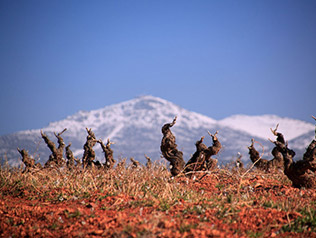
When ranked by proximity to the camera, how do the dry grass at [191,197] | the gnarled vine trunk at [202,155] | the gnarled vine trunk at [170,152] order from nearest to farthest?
the dry grass at [191,197]
the gnarled vine trunk at [202,155]
the gnarled vine trunk at [170,152]

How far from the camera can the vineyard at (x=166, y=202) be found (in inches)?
254

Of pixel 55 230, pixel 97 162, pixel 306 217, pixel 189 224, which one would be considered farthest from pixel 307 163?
pixel 97 162

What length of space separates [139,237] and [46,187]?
493cm

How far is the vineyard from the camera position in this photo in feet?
21.2

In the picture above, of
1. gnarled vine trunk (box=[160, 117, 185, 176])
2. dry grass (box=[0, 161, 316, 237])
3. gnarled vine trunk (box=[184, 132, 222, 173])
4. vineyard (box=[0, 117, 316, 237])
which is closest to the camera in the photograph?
vineyard (box=[0, 117, 316, 237])

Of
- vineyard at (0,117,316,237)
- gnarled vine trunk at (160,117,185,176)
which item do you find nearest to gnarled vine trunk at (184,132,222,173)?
vineyard at (0,117,316,237)

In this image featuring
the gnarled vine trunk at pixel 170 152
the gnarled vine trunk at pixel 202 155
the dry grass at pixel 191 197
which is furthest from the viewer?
the gnarled vine trunk at pixel 170 152

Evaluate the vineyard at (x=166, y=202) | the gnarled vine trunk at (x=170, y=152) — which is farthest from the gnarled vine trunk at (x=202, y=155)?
the gnarled vine trunk at (x=170, y=152)

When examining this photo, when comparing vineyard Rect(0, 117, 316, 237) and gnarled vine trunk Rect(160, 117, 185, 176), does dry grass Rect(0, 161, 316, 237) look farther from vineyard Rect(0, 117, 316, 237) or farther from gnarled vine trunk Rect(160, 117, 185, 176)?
gnarled vine trunk Rect(160, 117, 185, 176)

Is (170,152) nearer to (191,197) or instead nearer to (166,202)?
(191,197)

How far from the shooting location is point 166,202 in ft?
26.2

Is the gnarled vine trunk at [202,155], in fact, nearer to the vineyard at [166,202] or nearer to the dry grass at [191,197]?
the vineyard at [166,202]

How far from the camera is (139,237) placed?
18.8 feet

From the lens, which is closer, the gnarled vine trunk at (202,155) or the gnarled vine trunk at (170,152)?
the gnarled vine trunk at (202,155)
